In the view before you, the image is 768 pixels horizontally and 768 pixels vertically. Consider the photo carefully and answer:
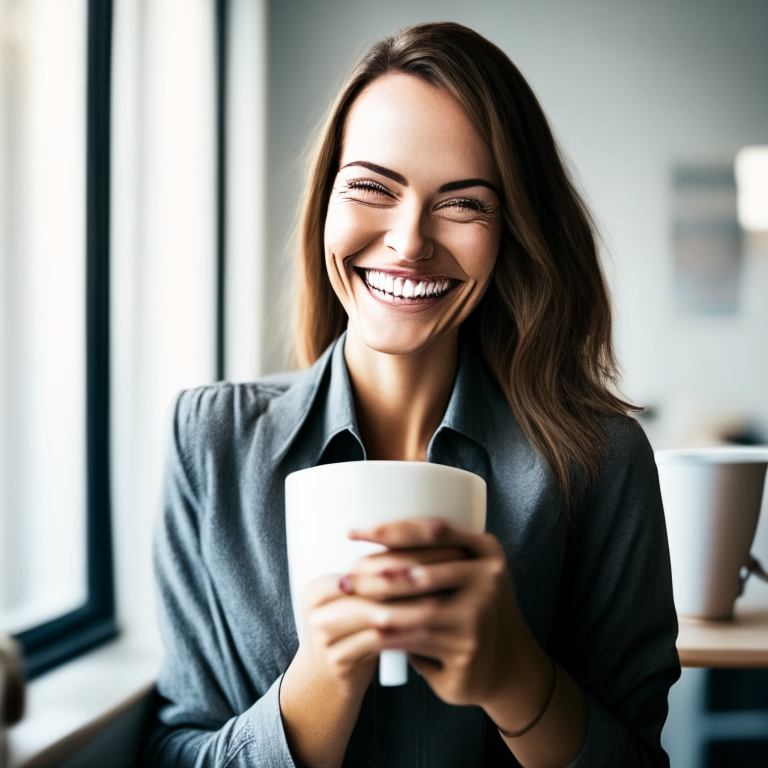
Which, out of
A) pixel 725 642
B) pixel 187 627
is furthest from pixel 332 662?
pixel 725 642

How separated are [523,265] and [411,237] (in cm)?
18

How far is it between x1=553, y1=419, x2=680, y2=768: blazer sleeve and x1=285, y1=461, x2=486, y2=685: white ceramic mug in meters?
0.32

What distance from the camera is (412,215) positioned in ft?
2.42

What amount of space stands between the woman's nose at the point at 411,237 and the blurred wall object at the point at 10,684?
44cm

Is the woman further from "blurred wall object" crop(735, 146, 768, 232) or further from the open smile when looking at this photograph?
"blurred wall object" crop(735, 146, 768, 232)

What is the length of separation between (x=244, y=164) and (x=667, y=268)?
1.49 m

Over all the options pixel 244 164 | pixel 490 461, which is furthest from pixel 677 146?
pixel 490 461

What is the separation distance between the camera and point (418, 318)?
768mm

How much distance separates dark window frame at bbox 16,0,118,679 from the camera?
4.47 feet

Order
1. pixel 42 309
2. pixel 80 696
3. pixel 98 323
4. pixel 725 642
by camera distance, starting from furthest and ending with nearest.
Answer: pixel 98 323 → pixel 42 309 → pixel 725 642 → pixel 80 696

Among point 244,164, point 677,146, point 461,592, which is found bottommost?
point 461,592

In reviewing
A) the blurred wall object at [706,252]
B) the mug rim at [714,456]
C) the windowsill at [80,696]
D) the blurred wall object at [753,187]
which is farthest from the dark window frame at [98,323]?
the blurred wall object at [753,187]

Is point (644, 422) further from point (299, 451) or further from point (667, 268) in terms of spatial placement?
point (299, 451)

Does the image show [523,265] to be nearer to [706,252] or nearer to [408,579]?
[408,579]
